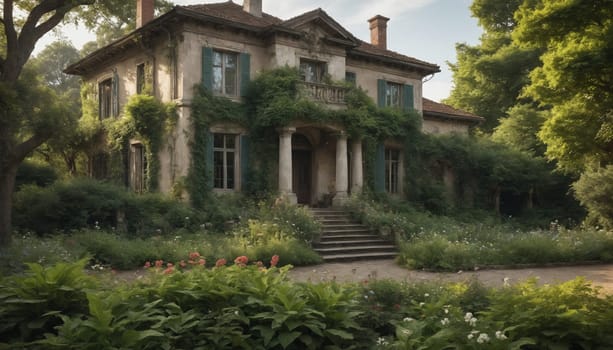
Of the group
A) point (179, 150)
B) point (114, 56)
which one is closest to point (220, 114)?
point (179, 150)

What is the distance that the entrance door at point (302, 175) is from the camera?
66.2ft

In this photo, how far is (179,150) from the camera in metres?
16.8

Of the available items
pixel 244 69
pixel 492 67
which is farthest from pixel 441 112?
pixel 244 69

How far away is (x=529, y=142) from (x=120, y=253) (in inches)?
859

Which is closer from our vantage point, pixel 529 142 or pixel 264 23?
pixel 264 23

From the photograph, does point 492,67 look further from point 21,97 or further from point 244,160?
point 21,97

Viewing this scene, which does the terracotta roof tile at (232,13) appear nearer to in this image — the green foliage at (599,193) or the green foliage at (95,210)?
the green foliage at (95,210)

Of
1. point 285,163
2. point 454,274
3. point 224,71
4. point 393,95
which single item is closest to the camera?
point 454,274

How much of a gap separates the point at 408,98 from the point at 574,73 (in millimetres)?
9936

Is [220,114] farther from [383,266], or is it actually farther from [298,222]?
[383,266]

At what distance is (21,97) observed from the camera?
13.4 meters

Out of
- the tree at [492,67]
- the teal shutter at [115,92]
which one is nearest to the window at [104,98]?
the teal shutter at [115,92]

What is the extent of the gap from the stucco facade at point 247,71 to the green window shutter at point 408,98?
2.94 feet

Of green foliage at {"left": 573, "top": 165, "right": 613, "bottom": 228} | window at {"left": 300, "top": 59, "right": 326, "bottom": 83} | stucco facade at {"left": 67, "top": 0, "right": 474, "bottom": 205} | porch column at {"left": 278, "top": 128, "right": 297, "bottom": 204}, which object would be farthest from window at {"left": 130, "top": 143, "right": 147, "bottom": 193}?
green foliage at {"left": 573, "top": 165, "right": 613, "bottom": 228}
